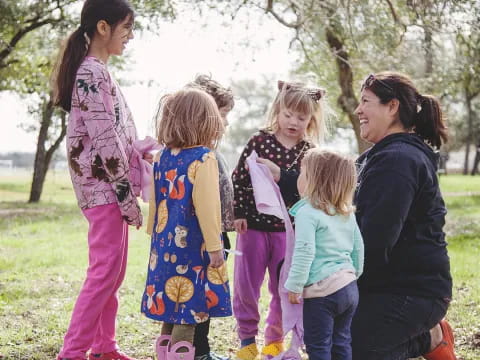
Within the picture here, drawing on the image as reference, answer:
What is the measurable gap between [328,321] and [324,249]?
0.35 m

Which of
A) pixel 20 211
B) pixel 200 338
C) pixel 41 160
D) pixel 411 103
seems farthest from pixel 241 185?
→ pixel 41 160

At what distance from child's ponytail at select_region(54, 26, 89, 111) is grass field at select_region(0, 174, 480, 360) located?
1639 mm

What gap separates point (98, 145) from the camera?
3.52 m

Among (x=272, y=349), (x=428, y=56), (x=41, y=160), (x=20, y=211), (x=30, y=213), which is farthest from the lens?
(x=41, y=160)

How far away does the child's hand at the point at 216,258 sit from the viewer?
3.36 m

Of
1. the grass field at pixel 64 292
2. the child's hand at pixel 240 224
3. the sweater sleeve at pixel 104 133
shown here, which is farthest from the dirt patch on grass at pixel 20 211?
the sweater sleeve at pixel 104 133

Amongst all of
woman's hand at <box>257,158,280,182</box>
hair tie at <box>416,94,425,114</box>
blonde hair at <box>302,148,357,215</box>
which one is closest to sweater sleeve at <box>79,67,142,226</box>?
woman's hand at <box>257,158,280,182</box>

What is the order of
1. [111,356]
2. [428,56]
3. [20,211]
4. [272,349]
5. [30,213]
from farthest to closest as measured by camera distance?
[20,211]
[30,213]
[428,56]
[272,349]
[111,356]

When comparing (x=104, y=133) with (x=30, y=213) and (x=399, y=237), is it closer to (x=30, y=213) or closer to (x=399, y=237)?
(x=399, y=237)

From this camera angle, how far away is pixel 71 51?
367cm

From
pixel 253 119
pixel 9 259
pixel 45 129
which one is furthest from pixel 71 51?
pixel 253 119

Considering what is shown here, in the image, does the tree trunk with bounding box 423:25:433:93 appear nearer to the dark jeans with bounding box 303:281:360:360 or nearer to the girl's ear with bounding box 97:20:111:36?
the girl's ear with bounding box 97:20:111:36

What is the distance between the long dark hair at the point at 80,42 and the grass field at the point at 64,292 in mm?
1677

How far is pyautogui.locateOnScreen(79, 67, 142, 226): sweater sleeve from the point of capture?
351 centimetres
